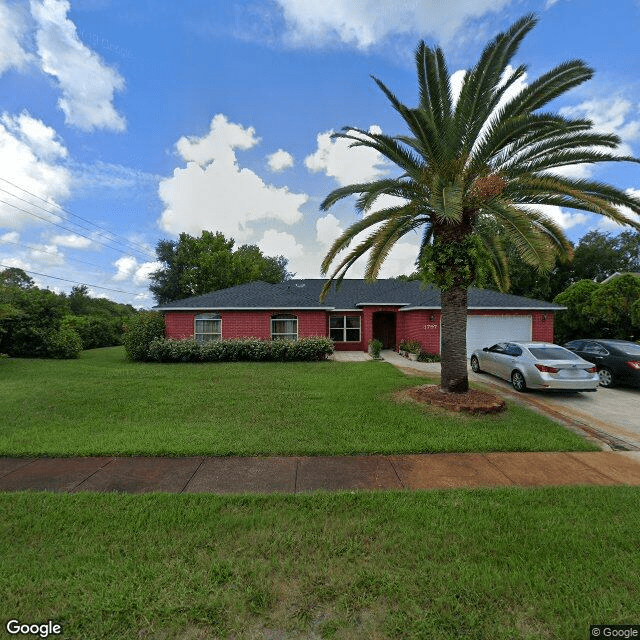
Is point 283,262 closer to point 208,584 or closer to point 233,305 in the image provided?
point 233,305

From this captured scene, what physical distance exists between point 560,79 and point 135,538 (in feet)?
34.1

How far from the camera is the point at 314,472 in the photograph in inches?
172

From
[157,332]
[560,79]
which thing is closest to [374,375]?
[560,79]

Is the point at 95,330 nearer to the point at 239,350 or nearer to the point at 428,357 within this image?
the point at 239,350

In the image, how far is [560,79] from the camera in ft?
22.1

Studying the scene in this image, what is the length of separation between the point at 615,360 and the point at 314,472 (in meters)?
10.8

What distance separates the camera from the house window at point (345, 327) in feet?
64.9

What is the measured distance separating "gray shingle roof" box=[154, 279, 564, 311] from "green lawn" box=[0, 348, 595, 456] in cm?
671

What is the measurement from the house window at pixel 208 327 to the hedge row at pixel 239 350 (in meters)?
1.60

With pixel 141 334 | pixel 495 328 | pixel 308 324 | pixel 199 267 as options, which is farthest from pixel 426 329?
pixel 199 267

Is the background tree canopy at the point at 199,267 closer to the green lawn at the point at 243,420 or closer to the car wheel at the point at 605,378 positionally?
the green lawn at the point at 243,420

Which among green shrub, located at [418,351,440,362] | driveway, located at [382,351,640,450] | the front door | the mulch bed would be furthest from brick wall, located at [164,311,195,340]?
driveway, located at [382,351,640,450]

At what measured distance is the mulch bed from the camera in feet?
22.6

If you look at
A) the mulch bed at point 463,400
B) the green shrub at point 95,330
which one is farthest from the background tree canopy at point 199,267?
the mulch bed at point 463,400
